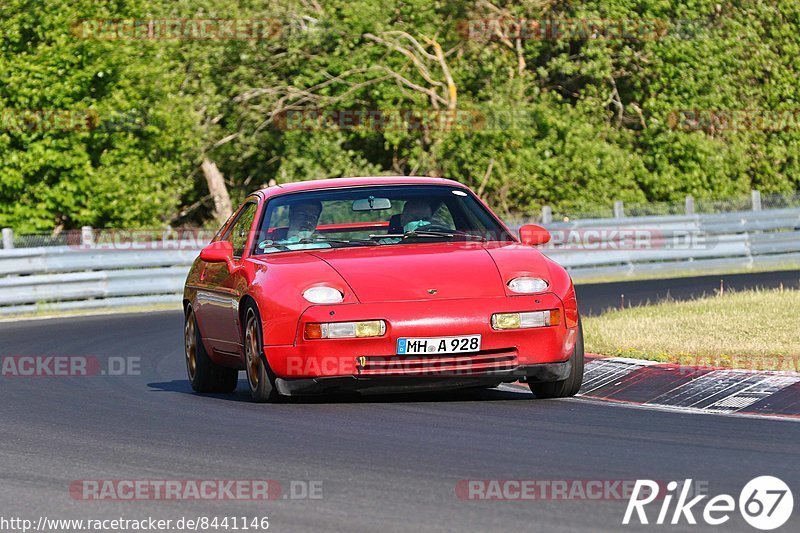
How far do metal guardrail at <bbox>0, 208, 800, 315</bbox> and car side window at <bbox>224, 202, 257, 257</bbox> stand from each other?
490 inches

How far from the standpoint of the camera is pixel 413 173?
36.7 metres

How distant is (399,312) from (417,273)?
1.24 ft

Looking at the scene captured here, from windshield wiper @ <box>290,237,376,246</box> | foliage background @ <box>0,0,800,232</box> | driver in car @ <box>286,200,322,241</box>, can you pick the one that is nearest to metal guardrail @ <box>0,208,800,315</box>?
foliage background @ <box>0,0,800,232</box>

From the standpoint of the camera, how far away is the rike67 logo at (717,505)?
18.8 ft

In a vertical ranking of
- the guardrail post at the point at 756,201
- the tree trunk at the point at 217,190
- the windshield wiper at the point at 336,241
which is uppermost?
the windshield wiper at the point at 336,241

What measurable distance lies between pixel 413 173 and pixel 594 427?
1121 inches

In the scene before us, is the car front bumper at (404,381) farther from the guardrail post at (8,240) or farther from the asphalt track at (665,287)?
the guardrail post at (8,240)

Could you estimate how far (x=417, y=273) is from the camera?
9.52 metres

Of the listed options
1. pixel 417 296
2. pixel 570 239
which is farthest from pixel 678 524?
pixel 570 239

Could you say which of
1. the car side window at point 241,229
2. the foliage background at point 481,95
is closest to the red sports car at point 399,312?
the car side window at point 241,229

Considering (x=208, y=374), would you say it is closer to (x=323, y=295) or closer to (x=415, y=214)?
(x=415, y=214)

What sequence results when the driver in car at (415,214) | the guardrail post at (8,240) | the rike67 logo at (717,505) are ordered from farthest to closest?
1. the guardrail post at (8,240)
2. the driver in car at (415,214)
3. the rike67 logo at (717,505)

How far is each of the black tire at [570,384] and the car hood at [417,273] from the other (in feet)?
2.35

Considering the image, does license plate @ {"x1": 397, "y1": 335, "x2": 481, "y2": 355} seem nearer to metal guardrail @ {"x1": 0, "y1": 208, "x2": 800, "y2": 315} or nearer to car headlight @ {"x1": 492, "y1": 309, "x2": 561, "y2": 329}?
car headlight @ {"x1": 492, "y1": 309, "x2": 561, "y2": 329}
